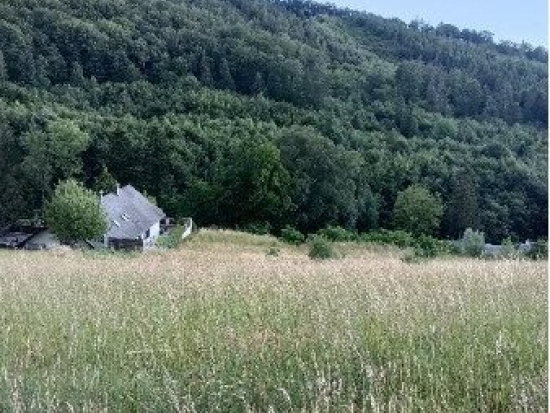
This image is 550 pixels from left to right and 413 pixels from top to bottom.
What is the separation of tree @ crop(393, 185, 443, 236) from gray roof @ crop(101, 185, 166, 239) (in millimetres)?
15909

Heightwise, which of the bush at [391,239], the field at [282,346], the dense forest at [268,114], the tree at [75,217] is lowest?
the tree at [75,217]

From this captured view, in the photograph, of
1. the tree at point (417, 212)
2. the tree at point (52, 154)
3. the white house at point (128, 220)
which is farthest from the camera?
the tree at point (52, 154)

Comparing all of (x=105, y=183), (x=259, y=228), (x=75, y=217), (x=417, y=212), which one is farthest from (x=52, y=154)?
(x=417, y=212)

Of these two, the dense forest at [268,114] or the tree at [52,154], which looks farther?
the tree at [52,154]

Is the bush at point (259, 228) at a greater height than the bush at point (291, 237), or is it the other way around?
the bush at point (291, 237)

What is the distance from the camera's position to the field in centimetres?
354

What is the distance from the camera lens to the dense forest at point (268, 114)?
47275 mm

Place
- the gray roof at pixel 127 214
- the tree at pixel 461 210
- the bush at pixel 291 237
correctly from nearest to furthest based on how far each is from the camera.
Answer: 1. the bush at pixel 291 237
2. the gray roof at pixel 127 214
3. the tree at pixel 461 210

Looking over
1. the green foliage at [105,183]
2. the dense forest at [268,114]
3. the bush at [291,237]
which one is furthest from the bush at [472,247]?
the green foliage at [105,183]

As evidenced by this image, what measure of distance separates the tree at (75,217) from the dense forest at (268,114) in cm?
1096

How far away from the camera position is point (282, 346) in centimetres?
429

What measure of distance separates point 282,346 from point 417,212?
150 ft

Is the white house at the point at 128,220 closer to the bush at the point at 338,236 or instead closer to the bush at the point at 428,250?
the bush at the point at 338,236

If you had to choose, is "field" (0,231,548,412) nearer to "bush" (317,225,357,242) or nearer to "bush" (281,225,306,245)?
"bush" (281,225,306,245)
